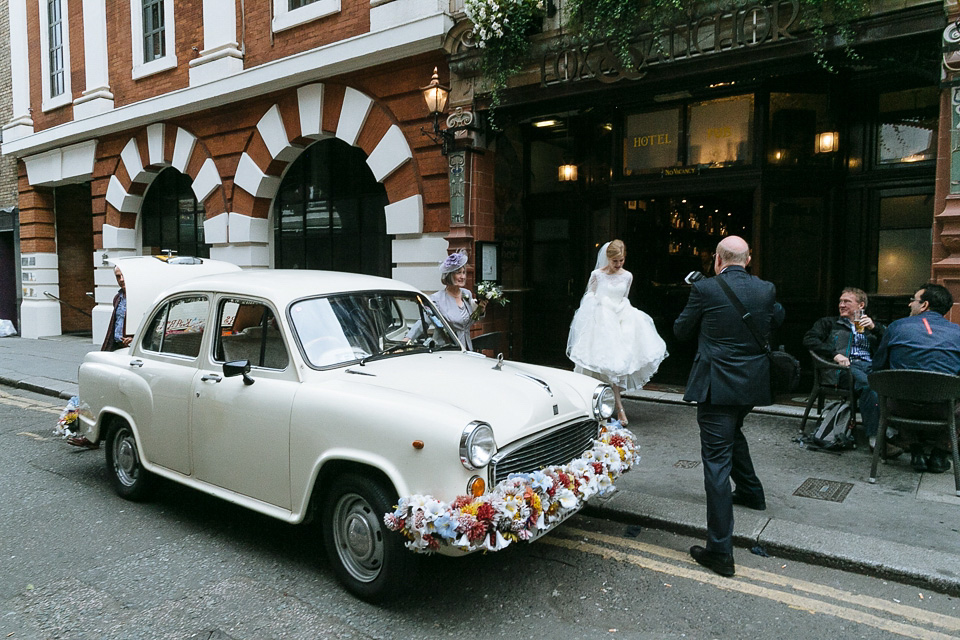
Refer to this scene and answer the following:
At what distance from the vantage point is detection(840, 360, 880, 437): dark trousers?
627 cm

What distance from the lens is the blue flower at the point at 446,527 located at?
329cm

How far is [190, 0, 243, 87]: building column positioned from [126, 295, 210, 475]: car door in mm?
8731

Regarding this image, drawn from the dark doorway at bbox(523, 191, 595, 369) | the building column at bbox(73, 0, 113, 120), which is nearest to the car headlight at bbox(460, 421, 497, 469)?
the dark doorway at bbox(523, 191, 595, 369)

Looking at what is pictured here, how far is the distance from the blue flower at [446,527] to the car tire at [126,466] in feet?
10.1

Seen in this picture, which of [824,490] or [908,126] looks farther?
[908,126]

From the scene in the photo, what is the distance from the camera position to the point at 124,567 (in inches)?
168

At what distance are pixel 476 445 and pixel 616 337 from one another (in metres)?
4.09

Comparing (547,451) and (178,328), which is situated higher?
(178,328)

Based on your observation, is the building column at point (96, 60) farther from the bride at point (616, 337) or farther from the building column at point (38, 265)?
the bride at point (616, 337)

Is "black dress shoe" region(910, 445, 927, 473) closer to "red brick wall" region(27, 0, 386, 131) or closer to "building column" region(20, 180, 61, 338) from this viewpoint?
"red brick wall" region(27, 0, 386, 131)

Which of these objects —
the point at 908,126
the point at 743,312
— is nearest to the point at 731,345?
the point at 743,312

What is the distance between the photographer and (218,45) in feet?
41.8

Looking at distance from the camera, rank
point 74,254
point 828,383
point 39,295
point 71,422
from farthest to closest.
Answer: point 74,254
point 39,295
point 828,383
point 71,422

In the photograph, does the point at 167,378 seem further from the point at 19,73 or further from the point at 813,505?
the point at 19,73
